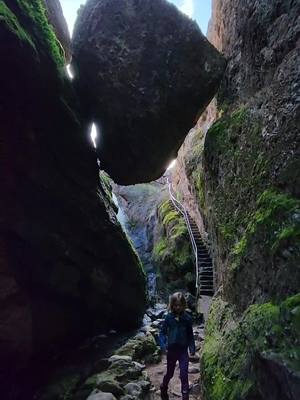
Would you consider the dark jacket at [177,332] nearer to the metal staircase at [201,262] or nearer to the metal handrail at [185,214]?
the metal staircase at [201,262]

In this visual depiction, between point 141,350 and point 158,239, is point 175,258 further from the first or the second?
point 141,350

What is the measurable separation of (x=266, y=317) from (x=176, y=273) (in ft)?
35.3

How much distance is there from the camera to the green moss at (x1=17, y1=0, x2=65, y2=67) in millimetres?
6509

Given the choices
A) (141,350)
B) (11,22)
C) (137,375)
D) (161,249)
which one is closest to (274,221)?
(137,375)

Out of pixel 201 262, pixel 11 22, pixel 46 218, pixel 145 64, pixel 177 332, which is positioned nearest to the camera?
pixel 177 332

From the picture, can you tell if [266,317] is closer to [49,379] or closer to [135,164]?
[135,164]

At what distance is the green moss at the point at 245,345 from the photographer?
10.2ft

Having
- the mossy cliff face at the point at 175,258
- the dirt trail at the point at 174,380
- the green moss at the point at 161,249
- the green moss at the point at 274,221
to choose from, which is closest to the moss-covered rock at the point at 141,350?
the dirt trail at the point at 174,380

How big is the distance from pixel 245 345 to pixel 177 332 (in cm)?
139

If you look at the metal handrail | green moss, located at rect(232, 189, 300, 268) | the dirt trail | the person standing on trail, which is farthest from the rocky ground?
the metal handrail

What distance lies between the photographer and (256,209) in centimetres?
473

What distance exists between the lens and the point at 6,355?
830 cm

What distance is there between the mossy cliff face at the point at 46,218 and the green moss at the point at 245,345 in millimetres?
4375

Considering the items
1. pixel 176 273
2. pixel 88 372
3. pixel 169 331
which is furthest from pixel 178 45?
pixel 176 273
